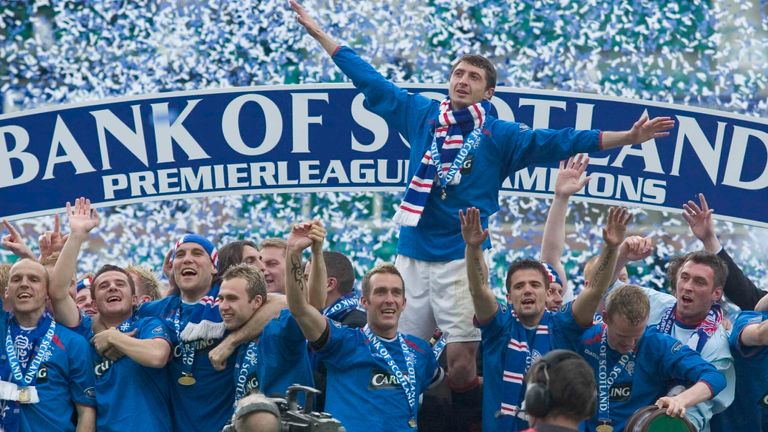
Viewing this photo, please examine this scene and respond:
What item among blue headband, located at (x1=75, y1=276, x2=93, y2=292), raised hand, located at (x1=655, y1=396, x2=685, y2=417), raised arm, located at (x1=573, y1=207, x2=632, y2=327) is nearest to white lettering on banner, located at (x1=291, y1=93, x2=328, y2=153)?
blue headband, located at (x1=75, y1=276, x2=93, y2=292)

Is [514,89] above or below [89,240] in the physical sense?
above

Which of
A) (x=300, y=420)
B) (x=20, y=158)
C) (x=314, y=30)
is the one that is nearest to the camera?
(x=300, y=420)

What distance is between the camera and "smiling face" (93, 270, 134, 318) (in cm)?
551

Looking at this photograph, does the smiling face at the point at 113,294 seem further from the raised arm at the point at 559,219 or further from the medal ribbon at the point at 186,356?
the raised arm at the point at 559,219

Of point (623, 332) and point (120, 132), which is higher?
point (120, 132)

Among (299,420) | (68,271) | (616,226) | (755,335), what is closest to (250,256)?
(68,271)

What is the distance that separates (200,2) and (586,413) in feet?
22.9

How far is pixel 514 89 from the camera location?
6.84 meters

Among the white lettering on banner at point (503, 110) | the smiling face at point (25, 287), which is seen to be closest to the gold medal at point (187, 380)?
the smiling face at point (25, 287)

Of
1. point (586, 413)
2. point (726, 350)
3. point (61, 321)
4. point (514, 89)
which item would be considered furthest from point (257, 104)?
point (586, 413)

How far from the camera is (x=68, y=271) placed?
17.6 feet

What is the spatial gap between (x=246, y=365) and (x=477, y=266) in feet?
3.34

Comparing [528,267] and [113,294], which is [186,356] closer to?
[113,294]

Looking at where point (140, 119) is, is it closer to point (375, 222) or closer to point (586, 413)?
point (375, 222)
